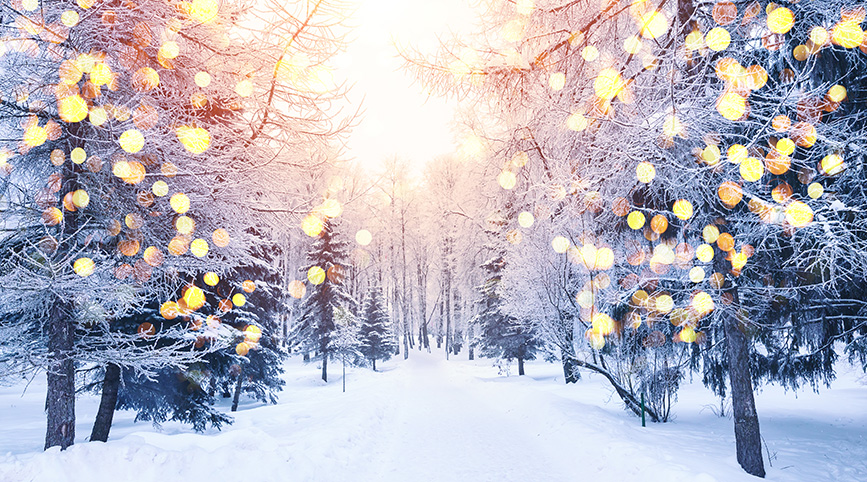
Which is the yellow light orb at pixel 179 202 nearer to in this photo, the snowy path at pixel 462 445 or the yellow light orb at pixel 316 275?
the snowy path at pixel 462 445

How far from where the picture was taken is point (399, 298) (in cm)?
3741

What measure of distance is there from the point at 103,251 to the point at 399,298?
1297 inches

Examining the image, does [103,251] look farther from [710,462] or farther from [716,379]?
[716,379]

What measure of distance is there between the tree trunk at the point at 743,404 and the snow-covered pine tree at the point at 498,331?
40.2 feet

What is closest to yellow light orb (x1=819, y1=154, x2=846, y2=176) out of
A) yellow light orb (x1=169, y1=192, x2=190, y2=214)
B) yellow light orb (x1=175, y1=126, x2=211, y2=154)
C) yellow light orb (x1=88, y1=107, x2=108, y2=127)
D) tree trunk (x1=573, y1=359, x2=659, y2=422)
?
tree trunk (x1=573, y1=359, x2=659, y2=422)

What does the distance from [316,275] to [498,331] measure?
32.2ft

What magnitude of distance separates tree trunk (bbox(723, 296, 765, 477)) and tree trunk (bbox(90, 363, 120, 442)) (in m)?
8.55

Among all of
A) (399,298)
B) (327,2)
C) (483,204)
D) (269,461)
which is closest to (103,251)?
(269,461)

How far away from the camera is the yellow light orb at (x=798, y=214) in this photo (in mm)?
3633

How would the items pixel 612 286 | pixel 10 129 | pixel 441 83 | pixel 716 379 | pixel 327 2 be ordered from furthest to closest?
pixel 612 286, pixel 716 379, pixel 441 83, pixel 327 2, pixel 10 129

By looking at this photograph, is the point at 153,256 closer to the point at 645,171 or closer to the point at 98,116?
the point at 98,116

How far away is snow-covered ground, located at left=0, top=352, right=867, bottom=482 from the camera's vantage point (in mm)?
4359


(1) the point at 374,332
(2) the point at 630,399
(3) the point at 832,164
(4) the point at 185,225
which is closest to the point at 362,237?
(1) the point at 374,332

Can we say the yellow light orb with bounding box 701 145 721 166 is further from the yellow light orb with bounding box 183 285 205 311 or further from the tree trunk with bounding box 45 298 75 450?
the yellow light orb with bounding box 183 285 205 311
